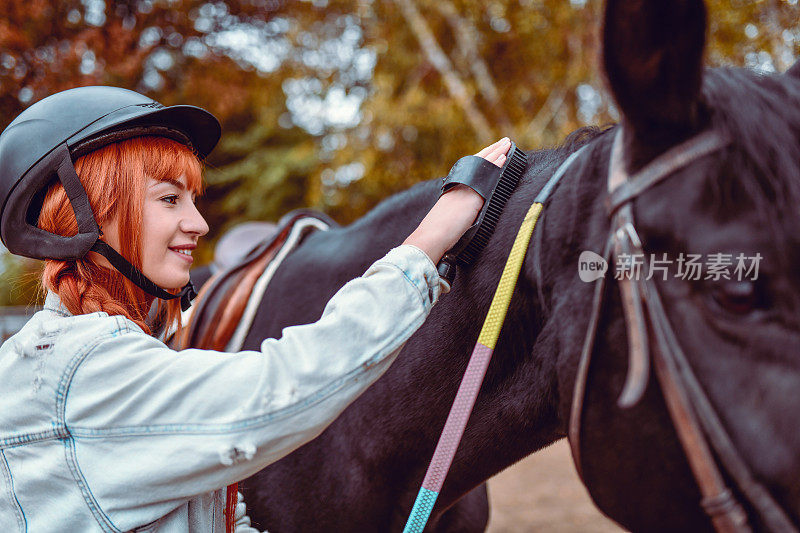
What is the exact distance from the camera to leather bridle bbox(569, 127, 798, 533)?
2.79 ft

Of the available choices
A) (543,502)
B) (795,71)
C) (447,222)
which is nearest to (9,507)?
(447,222)

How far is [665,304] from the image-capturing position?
917mm

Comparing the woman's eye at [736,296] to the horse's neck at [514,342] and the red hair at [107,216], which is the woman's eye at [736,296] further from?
the red hair at [107,216]

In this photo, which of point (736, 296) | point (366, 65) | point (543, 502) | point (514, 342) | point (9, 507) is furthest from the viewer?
point (366, 65)

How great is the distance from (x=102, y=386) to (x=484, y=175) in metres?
0.84

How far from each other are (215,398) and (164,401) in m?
0.09

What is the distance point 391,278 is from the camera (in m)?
1.06

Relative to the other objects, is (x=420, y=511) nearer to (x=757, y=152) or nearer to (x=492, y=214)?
(x=492, y=214)

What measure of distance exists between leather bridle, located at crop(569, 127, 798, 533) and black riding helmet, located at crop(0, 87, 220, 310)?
0.96 meters

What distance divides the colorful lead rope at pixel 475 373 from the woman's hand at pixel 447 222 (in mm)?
120

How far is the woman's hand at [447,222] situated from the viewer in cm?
117

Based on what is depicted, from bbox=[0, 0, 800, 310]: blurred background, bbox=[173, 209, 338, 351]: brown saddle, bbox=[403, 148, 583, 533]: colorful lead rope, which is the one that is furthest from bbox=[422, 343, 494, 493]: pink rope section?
bbox=[0, 0, 800, 310]: blurred background

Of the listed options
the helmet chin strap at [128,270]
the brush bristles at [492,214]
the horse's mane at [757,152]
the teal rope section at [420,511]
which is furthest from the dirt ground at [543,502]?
the horse's mane at [757,152]

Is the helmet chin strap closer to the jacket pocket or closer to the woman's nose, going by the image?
the woman's nose
